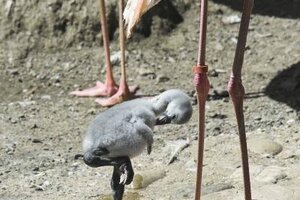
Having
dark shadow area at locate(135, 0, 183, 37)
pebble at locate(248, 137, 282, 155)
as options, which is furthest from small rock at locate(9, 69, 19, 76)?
pebble at locate(248, 137, 282, 155)

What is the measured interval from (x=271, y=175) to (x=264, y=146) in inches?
16.6

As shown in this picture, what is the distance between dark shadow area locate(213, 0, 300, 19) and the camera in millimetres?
6781

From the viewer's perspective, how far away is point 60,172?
14.6 feet

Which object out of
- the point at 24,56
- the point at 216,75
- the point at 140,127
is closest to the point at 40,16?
the point at 24,56

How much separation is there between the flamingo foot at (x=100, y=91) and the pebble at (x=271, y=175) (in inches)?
72.0

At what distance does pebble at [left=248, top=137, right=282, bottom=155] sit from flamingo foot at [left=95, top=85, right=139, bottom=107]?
50.0 inches

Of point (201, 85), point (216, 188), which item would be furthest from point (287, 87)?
point (201, 85)

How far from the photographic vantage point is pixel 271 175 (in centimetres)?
419

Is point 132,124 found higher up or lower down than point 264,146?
higher up

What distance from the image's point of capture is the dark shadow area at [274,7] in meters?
6.78

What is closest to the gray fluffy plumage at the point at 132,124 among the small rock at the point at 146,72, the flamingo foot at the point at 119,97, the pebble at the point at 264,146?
the pebble at the point at 264,146

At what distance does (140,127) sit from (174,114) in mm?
223

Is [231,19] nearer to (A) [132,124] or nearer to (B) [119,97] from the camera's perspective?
(B) [119,97]

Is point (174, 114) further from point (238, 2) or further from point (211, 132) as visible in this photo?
point (238, 2)
